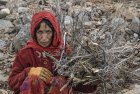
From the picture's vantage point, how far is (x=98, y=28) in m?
6.75

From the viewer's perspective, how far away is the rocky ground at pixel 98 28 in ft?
13.8

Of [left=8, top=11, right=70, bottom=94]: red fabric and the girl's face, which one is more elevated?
the girl's face

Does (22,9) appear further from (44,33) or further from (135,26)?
(44,33)

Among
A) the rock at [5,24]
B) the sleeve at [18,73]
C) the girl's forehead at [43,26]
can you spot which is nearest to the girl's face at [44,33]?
the girl's forehead at [43,26]

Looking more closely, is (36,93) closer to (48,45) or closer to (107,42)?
(48,45)

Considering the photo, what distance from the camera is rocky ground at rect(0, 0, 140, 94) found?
421cm

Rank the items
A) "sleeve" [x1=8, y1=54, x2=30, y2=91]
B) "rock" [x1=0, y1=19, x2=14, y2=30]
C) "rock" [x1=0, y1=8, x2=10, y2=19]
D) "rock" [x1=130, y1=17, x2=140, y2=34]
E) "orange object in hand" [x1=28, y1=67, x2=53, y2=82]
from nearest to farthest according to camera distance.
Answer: "orange object in hand" [x1=28, y1=67, x2=53, y2=82], "sleeve" [x1=8, y1=54, x2=30, y2=91], "rock" [x1=130, y1=17, x2=140, y2=34], "rock" [x1=0, y1=19, x2=14, y2=30], "rock" [x1=0, y1=8, x2=10, y2=19]

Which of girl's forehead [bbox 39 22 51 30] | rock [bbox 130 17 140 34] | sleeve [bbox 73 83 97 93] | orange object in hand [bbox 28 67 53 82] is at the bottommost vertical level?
rock [bbox 130 17 140 34]

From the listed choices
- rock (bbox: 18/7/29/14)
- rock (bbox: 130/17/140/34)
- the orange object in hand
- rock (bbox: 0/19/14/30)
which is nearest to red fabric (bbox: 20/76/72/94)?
the orange object in hand

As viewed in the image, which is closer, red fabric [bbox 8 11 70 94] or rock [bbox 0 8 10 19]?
red fabric [bbox 8 11 70 94]

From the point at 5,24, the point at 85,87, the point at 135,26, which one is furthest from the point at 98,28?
the point at 85,87

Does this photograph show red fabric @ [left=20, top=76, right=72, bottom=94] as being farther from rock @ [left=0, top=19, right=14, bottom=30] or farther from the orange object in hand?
rock @ [left=0, top=19, right=14, bottom=30]

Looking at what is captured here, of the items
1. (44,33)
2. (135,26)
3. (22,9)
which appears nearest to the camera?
(44,33)

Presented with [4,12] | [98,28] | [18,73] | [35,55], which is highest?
[35,55]
